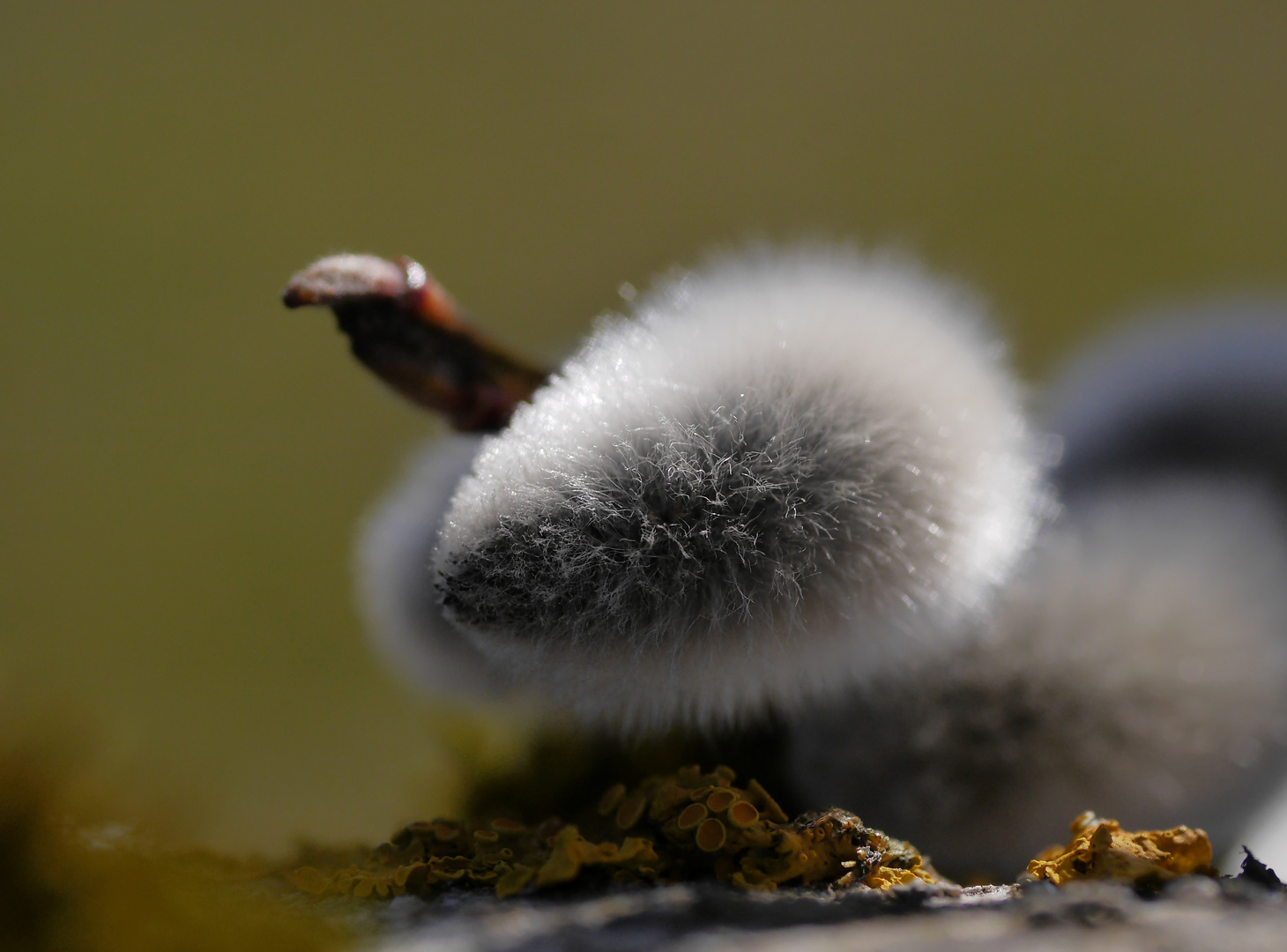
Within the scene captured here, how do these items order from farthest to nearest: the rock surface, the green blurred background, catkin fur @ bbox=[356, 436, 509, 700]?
the green blurred background
catkin fur @ bbox=[356, 436, 509, 700]
the rock surface

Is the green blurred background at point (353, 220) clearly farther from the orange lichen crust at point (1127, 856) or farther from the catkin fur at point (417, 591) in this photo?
the orange lichen crust at point (1127, 856)

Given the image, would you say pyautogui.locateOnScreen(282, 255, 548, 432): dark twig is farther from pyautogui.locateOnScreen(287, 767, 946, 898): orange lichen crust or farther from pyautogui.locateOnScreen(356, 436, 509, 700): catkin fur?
pyautogui.locateOnScreen(287, 767, 946, 898): orange lichen crust

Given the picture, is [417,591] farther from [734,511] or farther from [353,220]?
[353,220]

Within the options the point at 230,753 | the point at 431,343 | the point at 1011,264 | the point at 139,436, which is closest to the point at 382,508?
the point at 431,343

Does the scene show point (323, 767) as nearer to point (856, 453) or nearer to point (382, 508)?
point (382, 508)

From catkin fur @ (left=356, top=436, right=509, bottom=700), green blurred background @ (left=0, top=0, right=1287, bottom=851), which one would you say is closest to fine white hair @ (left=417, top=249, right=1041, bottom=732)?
catkin fur @ (left=356, top=436, right=509, bottom=700)
